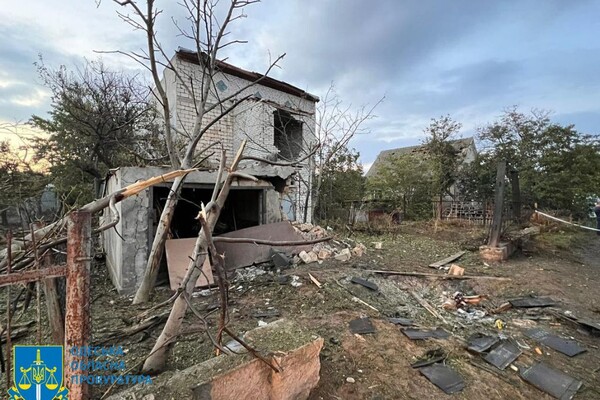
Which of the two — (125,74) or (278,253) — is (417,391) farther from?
(125,74)

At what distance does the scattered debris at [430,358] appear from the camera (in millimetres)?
2898

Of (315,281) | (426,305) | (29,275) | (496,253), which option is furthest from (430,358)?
(496,253)

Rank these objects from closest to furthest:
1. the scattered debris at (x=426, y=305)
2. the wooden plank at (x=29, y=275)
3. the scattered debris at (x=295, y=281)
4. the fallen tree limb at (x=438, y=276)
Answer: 1. the wooden plank at (x=29, y=275)
2. the scattered debris at (x=426, y=305)
3. the scattered debris at (x=295, y=281)
4. the fallen tree limb at (x=438, y=276)

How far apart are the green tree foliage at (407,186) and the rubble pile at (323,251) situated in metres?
8.44

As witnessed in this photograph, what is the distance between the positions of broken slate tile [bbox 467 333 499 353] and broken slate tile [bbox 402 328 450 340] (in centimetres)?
26

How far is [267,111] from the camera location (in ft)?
36.5

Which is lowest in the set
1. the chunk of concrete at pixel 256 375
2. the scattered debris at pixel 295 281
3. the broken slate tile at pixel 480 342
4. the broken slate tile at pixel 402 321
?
the broken slate tile at pixel 480 342

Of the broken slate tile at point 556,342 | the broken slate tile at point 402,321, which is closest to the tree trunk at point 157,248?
the broken slate tile at point 402,321

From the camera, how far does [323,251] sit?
6.48 m

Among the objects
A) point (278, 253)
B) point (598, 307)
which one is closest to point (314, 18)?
point (278, 253)

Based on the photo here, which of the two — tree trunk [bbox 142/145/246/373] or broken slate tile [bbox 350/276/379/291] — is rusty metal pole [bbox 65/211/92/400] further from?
broken slate tile [bbox 350/276/379/291]

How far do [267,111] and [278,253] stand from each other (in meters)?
6.75

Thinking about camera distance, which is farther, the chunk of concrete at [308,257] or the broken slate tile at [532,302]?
the chunk of concrete at [308,257]

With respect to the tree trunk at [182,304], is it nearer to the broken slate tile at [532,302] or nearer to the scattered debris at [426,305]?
the scattered debris at [426,305]
